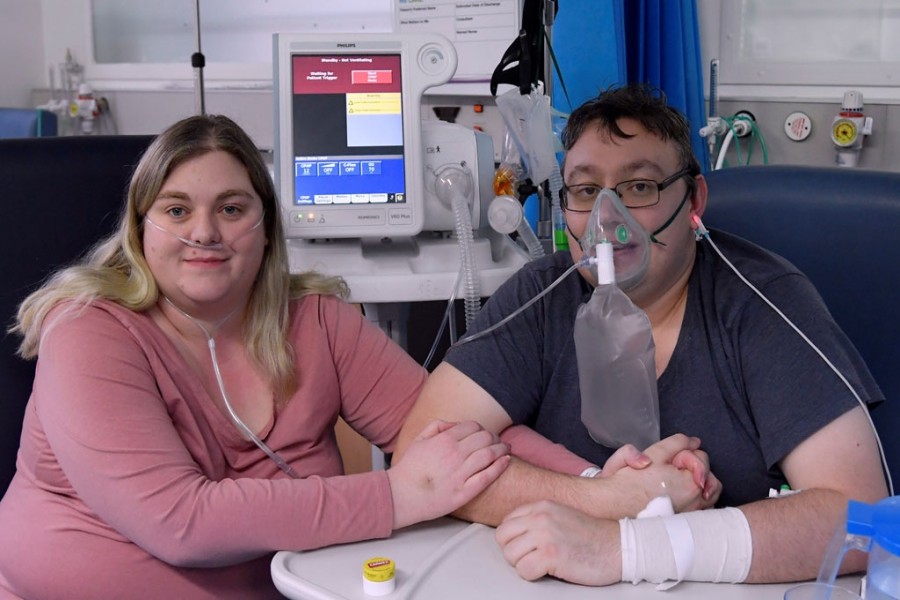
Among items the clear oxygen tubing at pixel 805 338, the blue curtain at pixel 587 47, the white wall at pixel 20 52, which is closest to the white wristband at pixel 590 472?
the clear oxygen tubing at pixel 805 338

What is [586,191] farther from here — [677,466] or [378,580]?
[378,580]

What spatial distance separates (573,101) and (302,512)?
4.95 ft

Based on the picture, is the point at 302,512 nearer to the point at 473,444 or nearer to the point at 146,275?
the point at 473,444

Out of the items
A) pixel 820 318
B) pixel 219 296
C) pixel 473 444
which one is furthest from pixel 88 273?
pixel 820 318

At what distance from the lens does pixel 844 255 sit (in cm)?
152

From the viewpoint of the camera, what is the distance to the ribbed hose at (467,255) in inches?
79.0

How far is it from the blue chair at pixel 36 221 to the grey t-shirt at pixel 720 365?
644 mm

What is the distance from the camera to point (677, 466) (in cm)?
128

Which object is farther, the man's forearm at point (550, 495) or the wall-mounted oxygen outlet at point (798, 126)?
the wall-mounted oxygen outlet at point (798, 126)

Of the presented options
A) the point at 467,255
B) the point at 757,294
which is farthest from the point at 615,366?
the point at 467,255

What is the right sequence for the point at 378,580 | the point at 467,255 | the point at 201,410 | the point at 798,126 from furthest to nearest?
the point at 798,126 < the point at 467,255 < the point at 201,410 < the point at 378,580

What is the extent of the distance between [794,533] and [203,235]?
938 millimetres

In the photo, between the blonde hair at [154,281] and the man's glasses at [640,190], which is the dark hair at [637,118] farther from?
the blonde hair at [154,281]

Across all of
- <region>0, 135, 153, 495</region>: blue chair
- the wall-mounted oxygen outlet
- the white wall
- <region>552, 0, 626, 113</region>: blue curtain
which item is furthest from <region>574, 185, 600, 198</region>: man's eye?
the white wall
